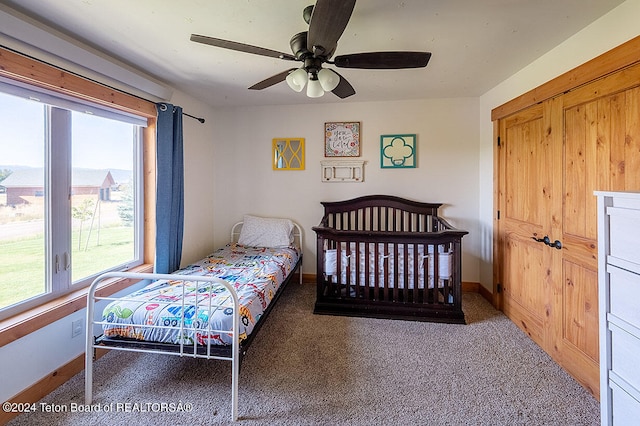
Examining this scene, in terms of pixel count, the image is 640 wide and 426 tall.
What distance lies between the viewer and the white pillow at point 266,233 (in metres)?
3.38

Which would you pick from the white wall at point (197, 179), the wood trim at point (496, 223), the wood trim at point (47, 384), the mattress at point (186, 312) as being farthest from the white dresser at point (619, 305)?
the white wall at point (197, 179)

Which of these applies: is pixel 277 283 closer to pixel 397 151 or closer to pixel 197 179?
pixel 197 179

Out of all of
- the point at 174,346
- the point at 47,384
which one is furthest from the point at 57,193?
the point at 174,346

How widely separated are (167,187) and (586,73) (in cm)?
336

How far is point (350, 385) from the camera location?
5.65 feet

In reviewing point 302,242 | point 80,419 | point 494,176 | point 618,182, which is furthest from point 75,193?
point 494,176

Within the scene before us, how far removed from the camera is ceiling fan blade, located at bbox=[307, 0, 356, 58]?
108 centimetres

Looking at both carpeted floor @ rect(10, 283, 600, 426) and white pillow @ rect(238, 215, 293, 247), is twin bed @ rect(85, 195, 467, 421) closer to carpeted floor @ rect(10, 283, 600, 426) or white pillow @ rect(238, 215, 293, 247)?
white pillow @ rect(238, 215, 293, 247)

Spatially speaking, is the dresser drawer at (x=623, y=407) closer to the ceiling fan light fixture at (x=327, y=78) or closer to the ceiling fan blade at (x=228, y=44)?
the ceiling fan light fixture at (x=327, y=78)

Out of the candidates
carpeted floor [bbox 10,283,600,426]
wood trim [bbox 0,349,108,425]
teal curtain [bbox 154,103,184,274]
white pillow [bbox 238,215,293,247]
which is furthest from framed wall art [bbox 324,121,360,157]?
wood trim [bbox 0,349,108,425]

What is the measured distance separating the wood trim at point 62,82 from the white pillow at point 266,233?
66.8 inches

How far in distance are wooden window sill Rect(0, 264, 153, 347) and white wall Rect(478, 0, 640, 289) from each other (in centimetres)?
372

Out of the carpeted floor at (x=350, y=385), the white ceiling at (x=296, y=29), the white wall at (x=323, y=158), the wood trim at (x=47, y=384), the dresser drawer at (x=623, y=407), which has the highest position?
the white ceiling at (x=296, y=29)

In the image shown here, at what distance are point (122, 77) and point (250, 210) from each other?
1.98 m
